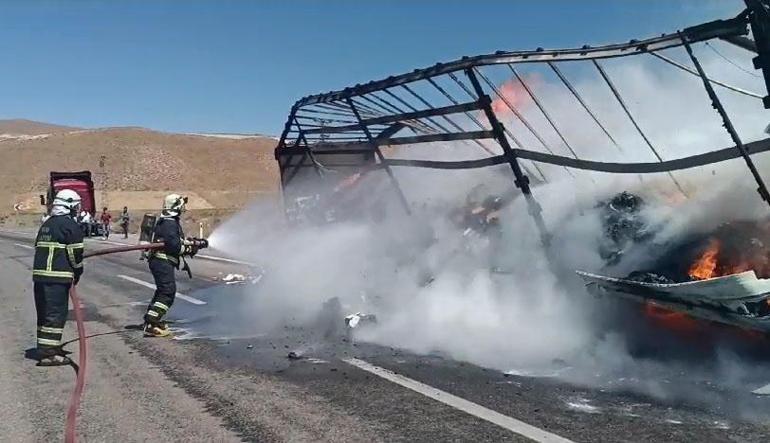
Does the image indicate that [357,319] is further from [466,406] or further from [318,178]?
[318,178]

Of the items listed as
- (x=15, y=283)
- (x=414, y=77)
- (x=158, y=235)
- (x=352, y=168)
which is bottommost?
(x=15, y=283)

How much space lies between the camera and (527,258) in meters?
7.91

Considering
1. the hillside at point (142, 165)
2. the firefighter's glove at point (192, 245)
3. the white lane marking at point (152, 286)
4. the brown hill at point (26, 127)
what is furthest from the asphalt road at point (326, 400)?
the brown hill at point (26, 127)

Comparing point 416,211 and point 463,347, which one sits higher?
point 416,211

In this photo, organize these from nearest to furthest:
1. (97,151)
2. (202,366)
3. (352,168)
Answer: (202,366), (352,168), (97,151)

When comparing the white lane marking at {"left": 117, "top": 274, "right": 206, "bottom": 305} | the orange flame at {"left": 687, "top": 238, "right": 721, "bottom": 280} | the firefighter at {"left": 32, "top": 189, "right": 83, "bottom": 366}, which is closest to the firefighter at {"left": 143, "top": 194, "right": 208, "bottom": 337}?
the firefighter at {"left": 32, "top": 189, "right": 83, "bottom": 366}

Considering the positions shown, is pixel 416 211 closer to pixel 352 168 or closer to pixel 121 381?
pixel 352 168

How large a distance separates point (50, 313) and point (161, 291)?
1418mm

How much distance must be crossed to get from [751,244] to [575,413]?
2.60 metres

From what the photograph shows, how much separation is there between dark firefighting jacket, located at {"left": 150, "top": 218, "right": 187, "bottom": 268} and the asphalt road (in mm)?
1011

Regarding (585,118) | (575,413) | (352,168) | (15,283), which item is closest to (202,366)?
(575,413)

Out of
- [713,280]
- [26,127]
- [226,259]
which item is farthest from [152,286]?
[26,127]

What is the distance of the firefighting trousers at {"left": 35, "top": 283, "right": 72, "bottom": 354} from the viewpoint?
6.61 metres

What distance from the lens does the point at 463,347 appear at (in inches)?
267
